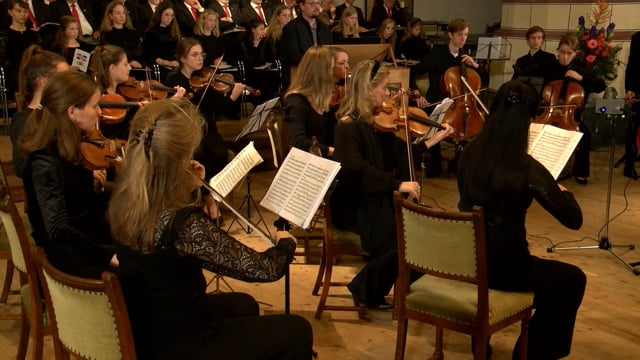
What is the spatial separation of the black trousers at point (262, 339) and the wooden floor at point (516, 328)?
880 mm

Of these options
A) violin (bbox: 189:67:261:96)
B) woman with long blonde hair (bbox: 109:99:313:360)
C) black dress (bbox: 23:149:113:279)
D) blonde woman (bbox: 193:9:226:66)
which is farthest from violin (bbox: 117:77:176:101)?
woman with long blonde hair (bbox: 109:99:313:360)

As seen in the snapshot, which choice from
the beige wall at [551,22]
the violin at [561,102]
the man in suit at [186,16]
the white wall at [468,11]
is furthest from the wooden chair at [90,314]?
the white wall at [468,11]

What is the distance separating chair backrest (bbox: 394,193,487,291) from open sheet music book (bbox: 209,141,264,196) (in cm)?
69

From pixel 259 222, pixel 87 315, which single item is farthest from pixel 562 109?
pixel 87 315

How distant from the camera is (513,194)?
262 centimetres

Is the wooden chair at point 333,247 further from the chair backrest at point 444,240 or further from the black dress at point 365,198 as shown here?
the chair backrest at point 444,240

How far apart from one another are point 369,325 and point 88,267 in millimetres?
1369

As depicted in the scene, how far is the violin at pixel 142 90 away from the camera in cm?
504

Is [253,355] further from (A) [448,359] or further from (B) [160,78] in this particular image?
(B) [160,78]

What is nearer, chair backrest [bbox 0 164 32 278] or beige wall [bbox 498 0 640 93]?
chair backrest [bbox 0 164 32 278]

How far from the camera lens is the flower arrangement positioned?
664 centimetres

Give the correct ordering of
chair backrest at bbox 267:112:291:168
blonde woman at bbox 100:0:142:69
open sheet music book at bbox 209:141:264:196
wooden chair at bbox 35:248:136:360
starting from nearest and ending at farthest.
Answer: wooden chair at bbox 35:248:136:360 → open sheet music book at bbox 209:141:264:196 → chair backrest at bbox 267:112:291:168 → blonde woman at bbox 100:0:142:69

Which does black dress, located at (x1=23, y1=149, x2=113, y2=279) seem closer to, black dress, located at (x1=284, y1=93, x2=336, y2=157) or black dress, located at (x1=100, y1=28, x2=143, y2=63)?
black dress, located at (x1=284, y1=93, x2=336, y2=157)

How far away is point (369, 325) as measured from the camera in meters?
Answer: 3.42
